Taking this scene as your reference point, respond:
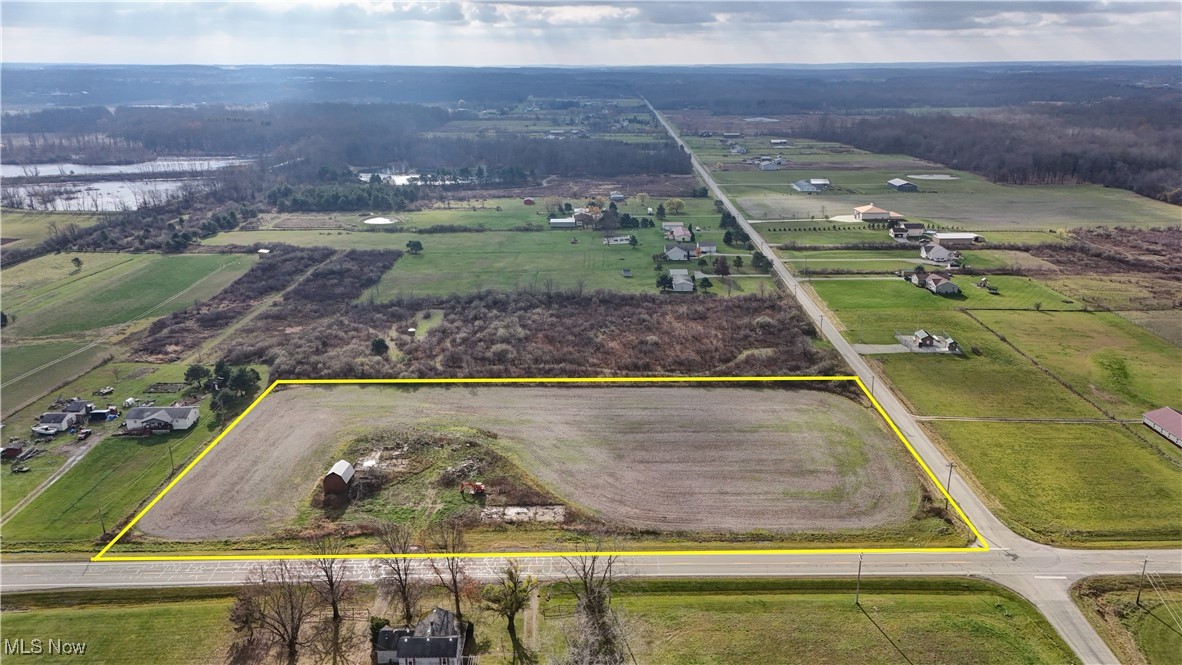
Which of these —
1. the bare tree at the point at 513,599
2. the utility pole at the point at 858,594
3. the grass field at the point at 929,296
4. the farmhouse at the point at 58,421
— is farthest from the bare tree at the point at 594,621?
the grass field at the point at 929,296

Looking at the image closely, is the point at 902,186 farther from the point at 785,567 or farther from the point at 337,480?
the point at 337,480

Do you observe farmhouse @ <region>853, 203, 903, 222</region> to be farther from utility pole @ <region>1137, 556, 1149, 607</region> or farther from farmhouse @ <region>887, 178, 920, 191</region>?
utility pole @ <region>1137, 556, 1149, 607</region>

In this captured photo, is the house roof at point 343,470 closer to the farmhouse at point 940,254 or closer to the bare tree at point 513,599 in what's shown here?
the bare tree at point 513,599

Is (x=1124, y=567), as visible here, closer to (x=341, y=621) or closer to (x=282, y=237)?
(x=341, y=621)

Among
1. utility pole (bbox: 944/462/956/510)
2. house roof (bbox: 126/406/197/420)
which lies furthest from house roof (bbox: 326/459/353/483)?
utility pole (bbox: 944/462/956/510)

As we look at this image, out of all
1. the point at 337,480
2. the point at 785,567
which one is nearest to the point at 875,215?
the point at 785,567

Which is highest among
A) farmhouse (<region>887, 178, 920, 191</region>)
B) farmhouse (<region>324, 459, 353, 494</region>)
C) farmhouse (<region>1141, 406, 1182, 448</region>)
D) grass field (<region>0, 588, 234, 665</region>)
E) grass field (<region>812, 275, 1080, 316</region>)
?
farmhouse (<region>887, 178, 920, 191</region>)
